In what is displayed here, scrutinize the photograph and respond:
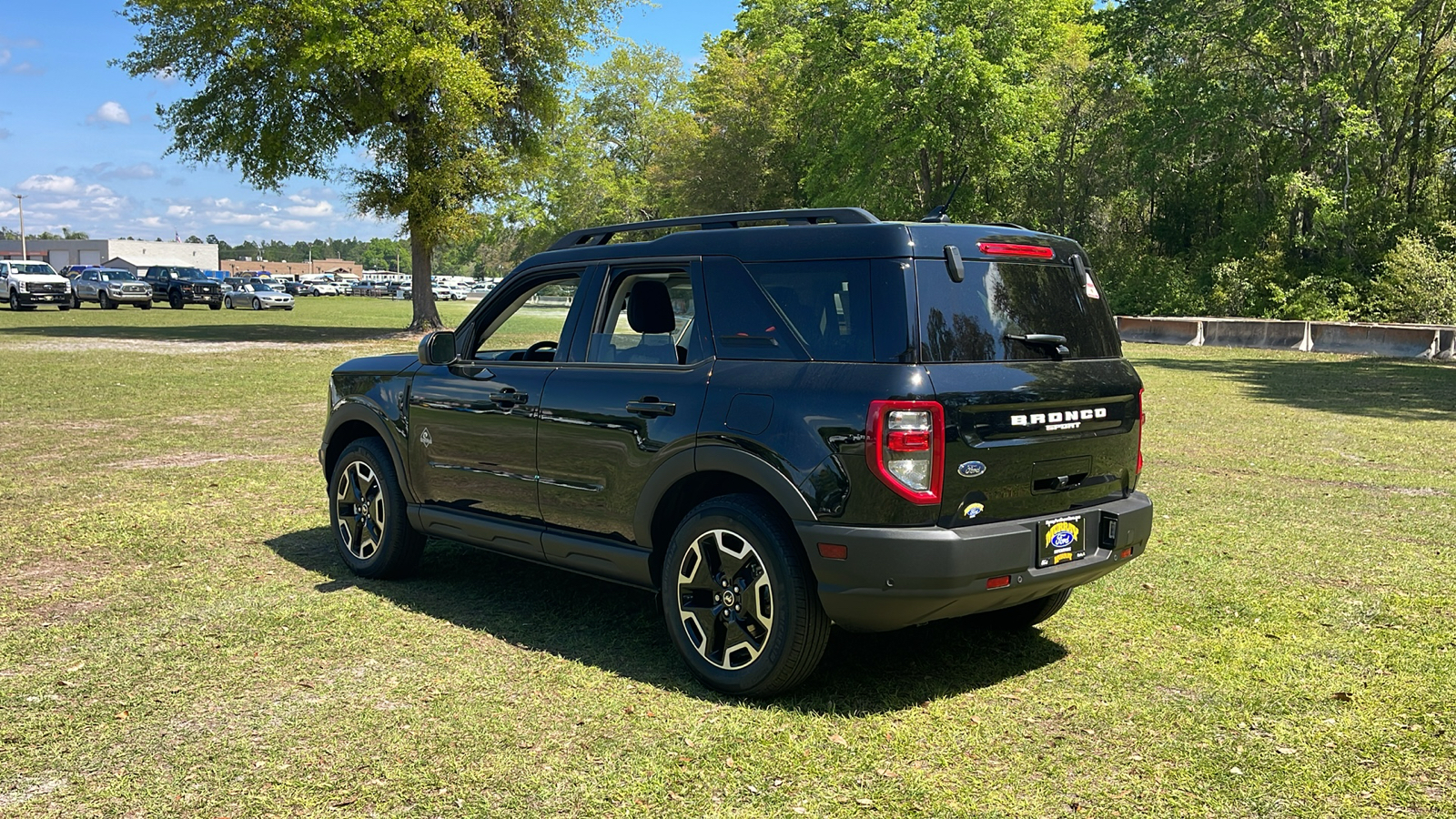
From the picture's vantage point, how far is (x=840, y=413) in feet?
14.7

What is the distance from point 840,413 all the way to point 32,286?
50921 millimetres

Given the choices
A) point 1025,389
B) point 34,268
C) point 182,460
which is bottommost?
point 182,460

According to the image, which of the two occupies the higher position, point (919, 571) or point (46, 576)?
point (919, 571)

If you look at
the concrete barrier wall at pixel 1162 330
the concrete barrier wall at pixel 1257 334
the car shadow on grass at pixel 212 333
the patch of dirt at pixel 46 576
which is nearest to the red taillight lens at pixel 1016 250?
the patch of dirt at pixel 46 576

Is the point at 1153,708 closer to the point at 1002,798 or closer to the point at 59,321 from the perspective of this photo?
the point at 1002,798

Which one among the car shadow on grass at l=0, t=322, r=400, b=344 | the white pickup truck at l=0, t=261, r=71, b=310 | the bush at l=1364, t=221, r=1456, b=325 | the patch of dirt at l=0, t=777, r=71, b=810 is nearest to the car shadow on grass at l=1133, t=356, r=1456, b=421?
the bush at l=1364, t=221, r=1456, b=325

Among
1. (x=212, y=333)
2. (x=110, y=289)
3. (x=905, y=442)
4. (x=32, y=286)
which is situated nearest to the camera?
(x=905, y=442)

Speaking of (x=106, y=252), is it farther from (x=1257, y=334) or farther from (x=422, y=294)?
(x=1257, y=334)

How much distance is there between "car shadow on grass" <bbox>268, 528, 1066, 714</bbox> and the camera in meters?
5.09

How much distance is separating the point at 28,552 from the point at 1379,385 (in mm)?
18888

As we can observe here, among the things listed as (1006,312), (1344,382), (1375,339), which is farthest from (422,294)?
(1006,312)

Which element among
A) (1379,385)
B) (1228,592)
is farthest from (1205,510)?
(1379,385)

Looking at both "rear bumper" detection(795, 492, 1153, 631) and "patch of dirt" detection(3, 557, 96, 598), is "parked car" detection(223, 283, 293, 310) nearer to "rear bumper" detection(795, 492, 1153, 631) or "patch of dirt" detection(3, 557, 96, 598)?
"patch of dirt" detection(3, 557, 96, 598)

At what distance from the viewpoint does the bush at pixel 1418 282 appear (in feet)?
102
